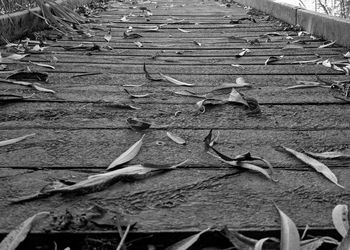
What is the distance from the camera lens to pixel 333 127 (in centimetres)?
144

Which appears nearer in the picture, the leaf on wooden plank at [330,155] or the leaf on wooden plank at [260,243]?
the leaf on wooden plank at [260,243]

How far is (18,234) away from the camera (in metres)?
0.83

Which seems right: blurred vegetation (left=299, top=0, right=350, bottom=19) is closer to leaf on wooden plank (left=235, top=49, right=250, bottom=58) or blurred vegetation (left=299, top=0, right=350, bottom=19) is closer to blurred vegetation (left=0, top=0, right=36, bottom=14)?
leaf on wooden plank (left=235, top=49, right=250, bottom=58)

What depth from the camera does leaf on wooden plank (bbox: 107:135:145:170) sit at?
3.74 ft

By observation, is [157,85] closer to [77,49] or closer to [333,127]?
[333,127]

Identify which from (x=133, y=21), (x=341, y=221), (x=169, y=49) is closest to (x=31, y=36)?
(x=169, y=49)

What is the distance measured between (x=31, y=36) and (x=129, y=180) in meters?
2.45

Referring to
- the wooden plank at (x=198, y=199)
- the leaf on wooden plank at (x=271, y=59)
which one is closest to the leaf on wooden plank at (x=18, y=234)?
the wooden plank at (x=198, y=199)

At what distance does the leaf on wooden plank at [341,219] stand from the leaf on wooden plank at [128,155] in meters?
0.50

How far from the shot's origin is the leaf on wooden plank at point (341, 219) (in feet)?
2.81

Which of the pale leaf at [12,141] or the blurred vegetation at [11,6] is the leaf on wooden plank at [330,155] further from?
the blurred vegetation at [11,6]

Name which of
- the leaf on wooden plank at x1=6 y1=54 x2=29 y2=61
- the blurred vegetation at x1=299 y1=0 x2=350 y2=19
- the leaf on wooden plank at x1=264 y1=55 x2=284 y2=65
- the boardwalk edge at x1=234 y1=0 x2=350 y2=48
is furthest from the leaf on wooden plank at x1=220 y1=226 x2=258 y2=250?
the blurred vegetation at x1=299 y1=0 x2=350 y2=19

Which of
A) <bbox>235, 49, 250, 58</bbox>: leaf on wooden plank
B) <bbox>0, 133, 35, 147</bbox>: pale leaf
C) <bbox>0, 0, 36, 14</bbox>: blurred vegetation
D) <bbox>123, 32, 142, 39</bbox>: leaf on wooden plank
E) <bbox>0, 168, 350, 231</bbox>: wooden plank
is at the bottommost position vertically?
<bbox>123, 32, 142, 39</bbox>: leaf on wooden plank

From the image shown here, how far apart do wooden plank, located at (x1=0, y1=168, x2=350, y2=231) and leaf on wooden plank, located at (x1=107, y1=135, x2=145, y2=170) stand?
86mm
